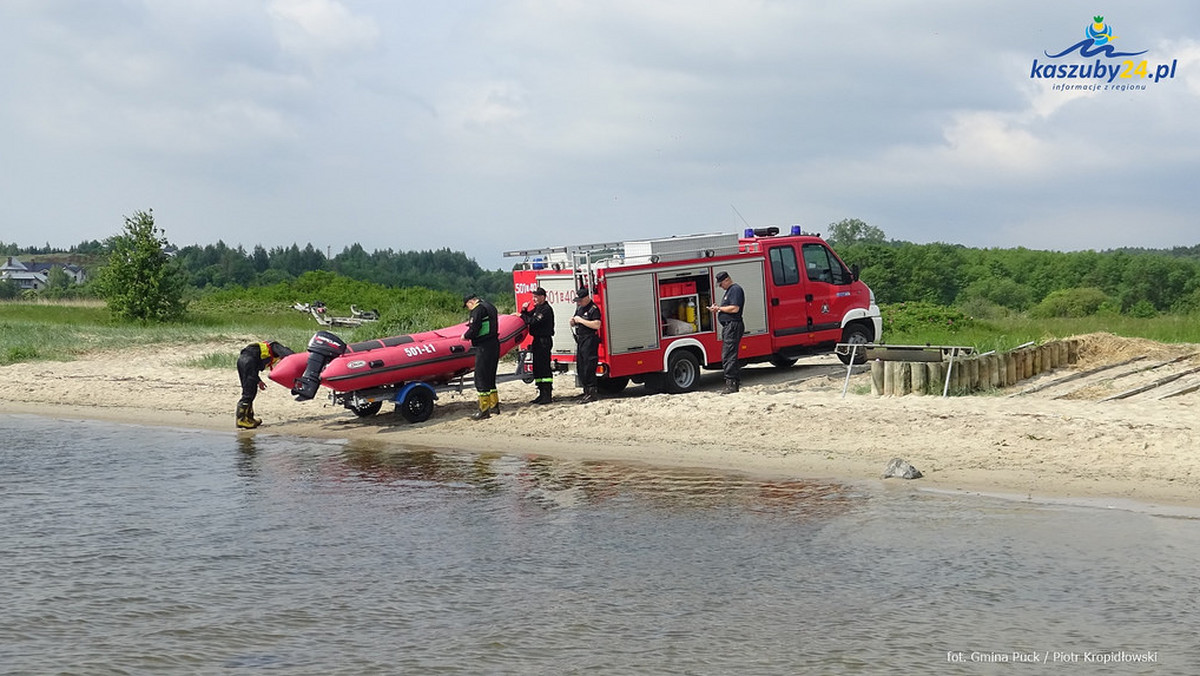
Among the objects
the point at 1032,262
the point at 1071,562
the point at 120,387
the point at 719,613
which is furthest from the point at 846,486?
the point at 1032,262

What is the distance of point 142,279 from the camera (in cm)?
5244

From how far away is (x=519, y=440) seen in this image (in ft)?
56.7

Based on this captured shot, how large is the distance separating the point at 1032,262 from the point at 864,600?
216 ft

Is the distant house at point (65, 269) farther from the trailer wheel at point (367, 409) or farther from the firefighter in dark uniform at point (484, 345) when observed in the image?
the firefighter in dark uniform at point (484, 345)

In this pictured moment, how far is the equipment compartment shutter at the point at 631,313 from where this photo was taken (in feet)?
60.8

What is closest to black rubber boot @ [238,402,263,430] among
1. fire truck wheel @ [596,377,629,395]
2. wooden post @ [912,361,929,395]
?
fire truck wheel @ [596,377,629,395]

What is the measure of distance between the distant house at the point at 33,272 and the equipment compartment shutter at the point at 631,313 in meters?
136

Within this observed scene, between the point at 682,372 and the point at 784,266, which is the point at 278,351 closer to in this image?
the point at 682,372

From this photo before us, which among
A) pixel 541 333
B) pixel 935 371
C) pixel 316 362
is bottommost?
pixel 935 371

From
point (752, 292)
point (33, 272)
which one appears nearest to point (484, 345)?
point (752, 292)

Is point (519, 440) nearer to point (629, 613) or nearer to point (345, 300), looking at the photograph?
point (629, 613)

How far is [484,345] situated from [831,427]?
5327mm

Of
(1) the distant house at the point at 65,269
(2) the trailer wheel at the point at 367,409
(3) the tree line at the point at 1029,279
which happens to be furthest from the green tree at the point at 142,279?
(1) the distant house at the point at 65,269

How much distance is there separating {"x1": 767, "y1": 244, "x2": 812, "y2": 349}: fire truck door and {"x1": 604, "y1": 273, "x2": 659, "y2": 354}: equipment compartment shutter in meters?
2.31
